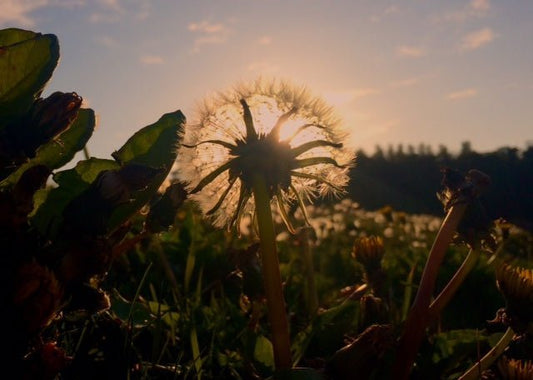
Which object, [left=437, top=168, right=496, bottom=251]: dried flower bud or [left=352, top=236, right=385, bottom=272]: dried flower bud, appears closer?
[left=437, top=168, right=496, bottom=251]: dried flower bud

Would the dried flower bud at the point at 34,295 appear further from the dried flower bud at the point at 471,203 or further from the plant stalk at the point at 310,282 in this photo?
the plant stalk at the point at 310,282

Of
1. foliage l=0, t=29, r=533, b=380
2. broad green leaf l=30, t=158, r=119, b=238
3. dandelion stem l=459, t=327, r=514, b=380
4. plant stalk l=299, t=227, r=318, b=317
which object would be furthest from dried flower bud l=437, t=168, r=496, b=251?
plant stalk l=299, t=227, r=318, b=317

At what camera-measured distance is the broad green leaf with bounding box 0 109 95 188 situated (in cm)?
184

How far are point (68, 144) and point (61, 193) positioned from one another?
0.52 ft

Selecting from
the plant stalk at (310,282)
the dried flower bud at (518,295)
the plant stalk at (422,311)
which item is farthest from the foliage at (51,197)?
the plant stalk at (310,282)

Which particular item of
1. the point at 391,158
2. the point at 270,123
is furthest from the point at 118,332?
the point at 391,158

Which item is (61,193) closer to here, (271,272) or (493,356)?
(271,272)

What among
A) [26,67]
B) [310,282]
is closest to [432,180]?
[310,282]

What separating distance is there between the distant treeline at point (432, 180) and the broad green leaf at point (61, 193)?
0.81 m

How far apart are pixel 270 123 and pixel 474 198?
0.61 metres

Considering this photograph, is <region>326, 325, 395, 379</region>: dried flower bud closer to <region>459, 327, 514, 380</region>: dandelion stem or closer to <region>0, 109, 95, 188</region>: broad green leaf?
<region>459, 327, 514, 380</region>: dandelion stem

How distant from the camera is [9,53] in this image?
1720mm

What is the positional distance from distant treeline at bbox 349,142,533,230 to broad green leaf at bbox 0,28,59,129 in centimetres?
98

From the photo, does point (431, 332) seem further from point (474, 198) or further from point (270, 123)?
point (270, 123)
